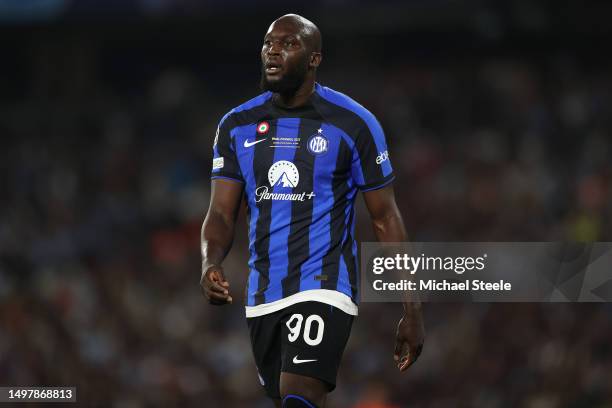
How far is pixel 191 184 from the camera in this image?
12.2 metres

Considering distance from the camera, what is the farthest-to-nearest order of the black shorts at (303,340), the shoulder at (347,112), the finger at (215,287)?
1. the shoulder at (347,112)
2. the black shorts at (303,340)
3. the finger at (215,287)

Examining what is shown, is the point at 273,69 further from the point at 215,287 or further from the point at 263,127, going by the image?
the point at 215,287

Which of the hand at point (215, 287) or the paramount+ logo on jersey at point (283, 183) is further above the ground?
the paramount+ logo on jersey at point (283, 183)

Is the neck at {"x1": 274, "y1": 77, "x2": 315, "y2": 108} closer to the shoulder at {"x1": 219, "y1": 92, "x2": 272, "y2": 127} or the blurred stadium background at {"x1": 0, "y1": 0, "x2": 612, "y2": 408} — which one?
the shoulder at {"x1": 219, "y1": 92, "x2": 272, "y2": 127}

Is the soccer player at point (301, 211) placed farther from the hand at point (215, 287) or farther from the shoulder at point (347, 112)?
the hand at point (215, 287)

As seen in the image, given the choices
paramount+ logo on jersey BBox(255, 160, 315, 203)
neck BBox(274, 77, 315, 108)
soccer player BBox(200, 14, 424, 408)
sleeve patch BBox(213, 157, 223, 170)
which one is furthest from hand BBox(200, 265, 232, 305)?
neck BBox(274, 77, 315, 108)

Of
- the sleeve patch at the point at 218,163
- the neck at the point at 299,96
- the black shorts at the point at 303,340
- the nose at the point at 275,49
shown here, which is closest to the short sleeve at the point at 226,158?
the sleeve patch at the point at 218,163

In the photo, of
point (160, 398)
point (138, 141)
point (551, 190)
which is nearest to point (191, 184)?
point (138, 141)

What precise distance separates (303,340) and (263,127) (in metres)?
0.92

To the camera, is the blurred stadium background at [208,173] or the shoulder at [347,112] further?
the blurred stadium background at [208,173]

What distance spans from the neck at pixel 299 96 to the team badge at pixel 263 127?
0.11 meters

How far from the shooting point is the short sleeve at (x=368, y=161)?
4570 millimetres

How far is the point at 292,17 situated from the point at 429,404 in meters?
4.74

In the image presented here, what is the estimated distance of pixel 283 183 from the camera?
4547mm
